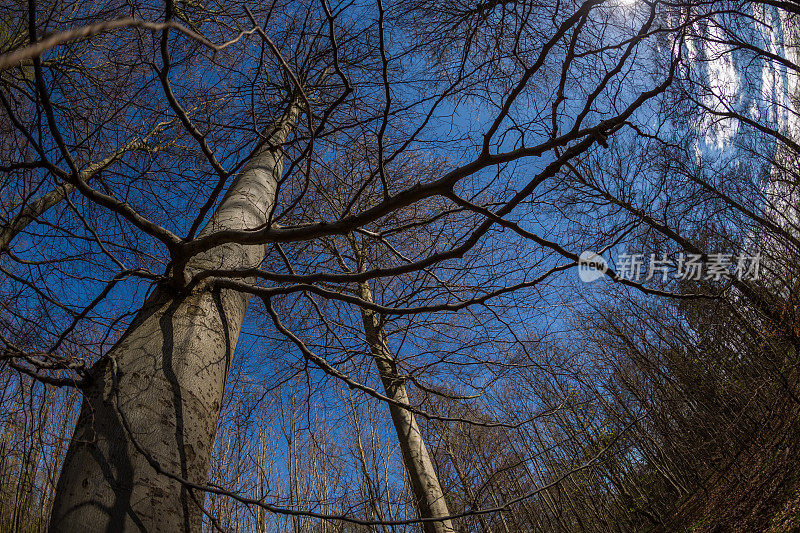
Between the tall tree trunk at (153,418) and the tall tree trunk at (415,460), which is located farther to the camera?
the tall tree trunk at (415,460)

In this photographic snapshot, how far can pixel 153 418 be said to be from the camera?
1052mm

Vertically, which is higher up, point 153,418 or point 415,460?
point 415,460

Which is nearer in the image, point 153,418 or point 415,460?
point 153,418

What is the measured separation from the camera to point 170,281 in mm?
1345

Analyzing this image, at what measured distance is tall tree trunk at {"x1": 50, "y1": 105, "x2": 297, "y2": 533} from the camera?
905 millimetres

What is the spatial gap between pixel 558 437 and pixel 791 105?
565 cm

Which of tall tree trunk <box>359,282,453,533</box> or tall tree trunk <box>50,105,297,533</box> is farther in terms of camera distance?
tall tree trunk <box>359,282,453,533</box>

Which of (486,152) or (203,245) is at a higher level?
(203,245)

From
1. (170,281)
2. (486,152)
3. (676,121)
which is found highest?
(676,121)

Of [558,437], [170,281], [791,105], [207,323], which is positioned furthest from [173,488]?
[791,105]

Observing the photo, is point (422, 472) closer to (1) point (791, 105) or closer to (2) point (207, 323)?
(2) point (207, 323)

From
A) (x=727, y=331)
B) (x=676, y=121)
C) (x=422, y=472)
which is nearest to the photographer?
(x=422, y=472)

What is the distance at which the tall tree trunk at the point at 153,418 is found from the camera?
905 mm

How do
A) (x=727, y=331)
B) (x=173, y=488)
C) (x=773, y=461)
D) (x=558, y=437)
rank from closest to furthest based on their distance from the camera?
(x=173, y=488)
(x=773, y=461)
(x=727, y=331)
(x=558, y=437)
